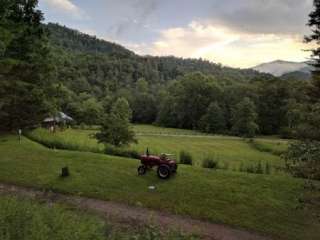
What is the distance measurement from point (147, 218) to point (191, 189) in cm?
314

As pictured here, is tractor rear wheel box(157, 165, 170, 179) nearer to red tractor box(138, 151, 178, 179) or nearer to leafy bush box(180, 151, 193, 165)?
red tractor box(138, 151, 178, 179)

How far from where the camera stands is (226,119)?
77688 mm

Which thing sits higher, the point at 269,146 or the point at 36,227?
the point at 36,227

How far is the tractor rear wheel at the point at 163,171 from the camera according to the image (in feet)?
49.5

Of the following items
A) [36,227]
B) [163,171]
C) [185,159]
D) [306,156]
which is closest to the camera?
[36,227]

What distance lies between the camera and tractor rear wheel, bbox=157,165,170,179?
15.1 meters

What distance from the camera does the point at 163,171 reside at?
15.2m

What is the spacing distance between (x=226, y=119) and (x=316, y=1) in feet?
180

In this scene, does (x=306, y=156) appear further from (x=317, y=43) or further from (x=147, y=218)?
(x=317, y=43)

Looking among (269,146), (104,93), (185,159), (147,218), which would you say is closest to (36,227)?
(147,218)

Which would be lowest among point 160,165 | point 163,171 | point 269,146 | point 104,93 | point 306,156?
point 269,146

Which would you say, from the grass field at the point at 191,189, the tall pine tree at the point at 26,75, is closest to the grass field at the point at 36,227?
the grass field at the point at 191,189

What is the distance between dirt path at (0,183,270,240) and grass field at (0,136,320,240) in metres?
0.44

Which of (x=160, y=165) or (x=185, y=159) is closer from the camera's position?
(x=160, y=165)
